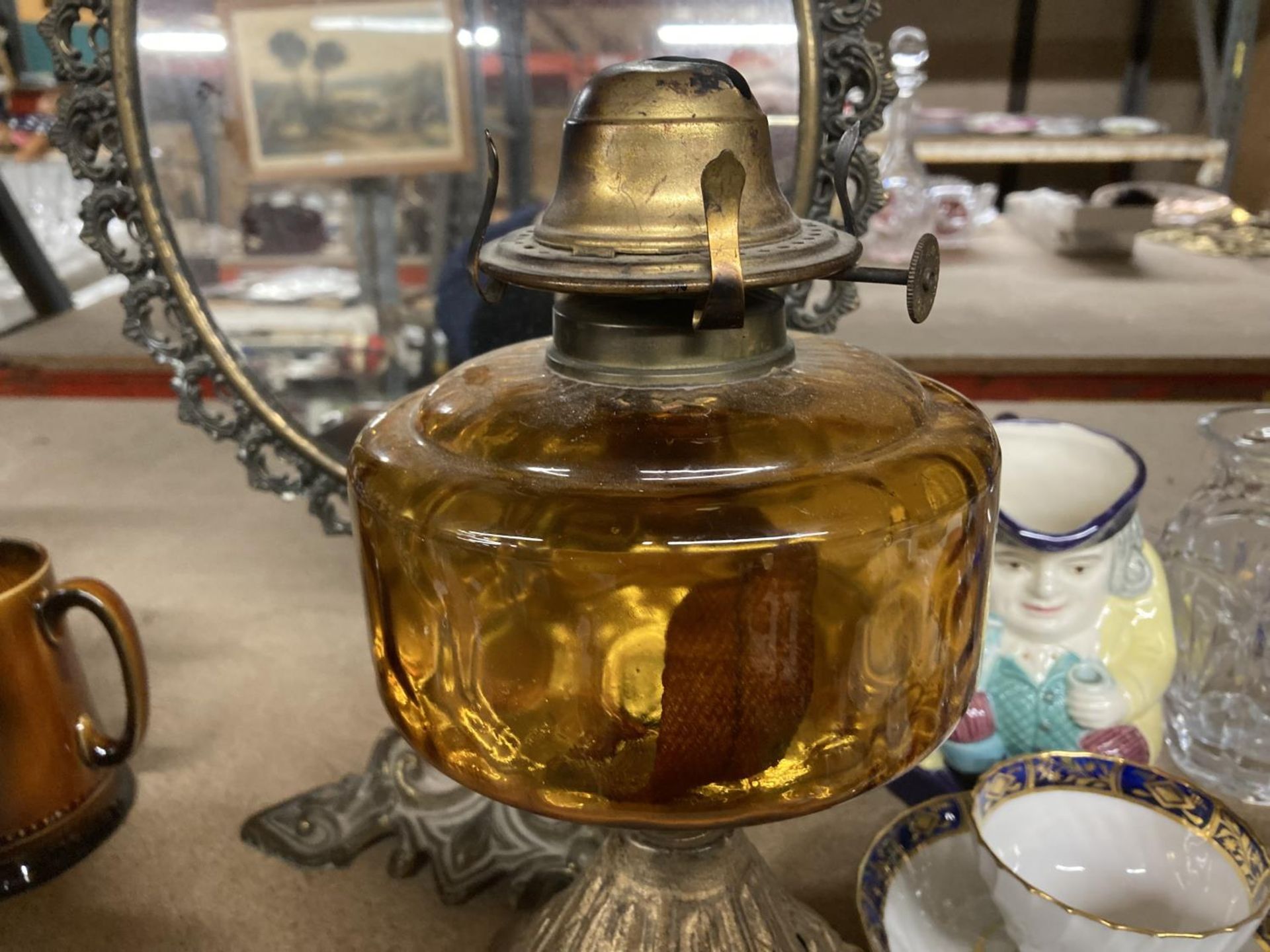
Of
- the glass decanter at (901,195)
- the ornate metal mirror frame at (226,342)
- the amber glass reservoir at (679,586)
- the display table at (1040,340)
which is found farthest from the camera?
the glass decanter at (901,195)

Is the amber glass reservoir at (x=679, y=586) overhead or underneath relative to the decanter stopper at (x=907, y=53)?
underneath

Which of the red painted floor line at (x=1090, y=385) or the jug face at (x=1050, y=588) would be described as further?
the red painted floor line at (x=1090, y=385)

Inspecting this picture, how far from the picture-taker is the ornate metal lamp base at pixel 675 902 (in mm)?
365

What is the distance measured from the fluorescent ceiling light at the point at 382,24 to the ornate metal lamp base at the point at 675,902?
38cm

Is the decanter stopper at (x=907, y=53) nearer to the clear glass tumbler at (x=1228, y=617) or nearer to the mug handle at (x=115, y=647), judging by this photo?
the clear glass tumbler at (x=1228, y=617)

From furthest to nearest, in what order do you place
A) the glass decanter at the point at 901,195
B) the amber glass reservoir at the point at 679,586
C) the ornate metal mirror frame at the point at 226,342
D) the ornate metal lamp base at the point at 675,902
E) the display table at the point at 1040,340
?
the glass decanter at the point at 901,195 → the display table at the point at 1040,340 → the ornate metal mirror frame at the point at 226,342 → the ornate metal lamp base at the point at 675,902 → the amber glass reservoir at the point at 679,586

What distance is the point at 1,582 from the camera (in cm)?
48

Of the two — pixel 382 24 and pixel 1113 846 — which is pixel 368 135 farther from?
pixel 1113 846

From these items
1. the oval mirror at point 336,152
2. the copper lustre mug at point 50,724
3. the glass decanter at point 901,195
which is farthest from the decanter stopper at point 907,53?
the copper lustre mug at point 50,724

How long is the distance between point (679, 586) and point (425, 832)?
0.27 meters

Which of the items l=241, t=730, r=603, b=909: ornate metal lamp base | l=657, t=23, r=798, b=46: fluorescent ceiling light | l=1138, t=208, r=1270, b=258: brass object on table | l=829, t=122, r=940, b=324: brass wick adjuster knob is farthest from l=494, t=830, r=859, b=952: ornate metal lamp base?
l=1138, t=208, r=1270, b=258: brass object on table

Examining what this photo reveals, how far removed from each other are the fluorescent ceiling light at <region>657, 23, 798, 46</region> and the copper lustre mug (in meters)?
0.36

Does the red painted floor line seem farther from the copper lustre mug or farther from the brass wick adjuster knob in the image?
the brass wick adjuster knob

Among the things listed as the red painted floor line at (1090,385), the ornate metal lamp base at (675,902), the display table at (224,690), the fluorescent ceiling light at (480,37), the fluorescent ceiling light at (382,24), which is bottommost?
the display table at (224,690)
